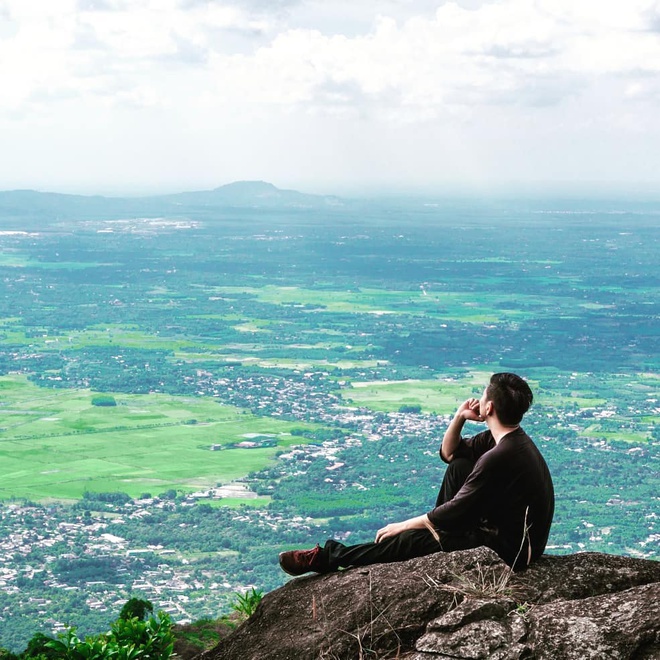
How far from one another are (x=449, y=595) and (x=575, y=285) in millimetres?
127452

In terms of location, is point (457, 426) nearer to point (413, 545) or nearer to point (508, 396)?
point (508, 396)

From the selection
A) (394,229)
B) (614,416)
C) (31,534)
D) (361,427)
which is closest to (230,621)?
(31,534)

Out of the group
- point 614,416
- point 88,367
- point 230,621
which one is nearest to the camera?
point 230,621

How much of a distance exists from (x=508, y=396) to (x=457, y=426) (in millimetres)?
404

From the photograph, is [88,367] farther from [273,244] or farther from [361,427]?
[273,244]

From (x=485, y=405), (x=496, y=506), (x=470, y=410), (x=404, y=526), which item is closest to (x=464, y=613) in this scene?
(x=496, y=506)

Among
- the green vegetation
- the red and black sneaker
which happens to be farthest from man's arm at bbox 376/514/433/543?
the green vegetation

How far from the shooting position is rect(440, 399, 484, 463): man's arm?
5258mm

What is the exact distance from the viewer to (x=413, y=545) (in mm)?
5094

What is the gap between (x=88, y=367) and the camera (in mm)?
82375

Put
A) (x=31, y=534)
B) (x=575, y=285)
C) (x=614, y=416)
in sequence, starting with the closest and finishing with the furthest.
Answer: (x=31, y=534) → (x=614, y=416) → (x=575, y=285)

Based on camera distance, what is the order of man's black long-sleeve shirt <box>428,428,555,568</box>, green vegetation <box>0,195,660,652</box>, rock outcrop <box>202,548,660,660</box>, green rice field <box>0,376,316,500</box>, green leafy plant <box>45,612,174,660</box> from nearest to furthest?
rock outcrop <box>202,548,660,660</box> → man's black long-sleeve shirt <box>428,428,555,568</box> → green leafy plant <box>45,612,174,660</box> → green vegetation <box>0,195,660,652</box> → green rice field <box>0,376,316,500</box>

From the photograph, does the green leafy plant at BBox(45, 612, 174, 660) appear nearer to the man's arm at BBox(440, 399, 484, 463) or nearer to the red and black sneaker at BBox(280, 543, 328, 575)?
the red and black sneaker at BBox(280, 543, 328, 575)

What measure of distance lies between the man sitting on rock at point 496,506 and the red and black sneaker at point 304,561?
0.13 metres
